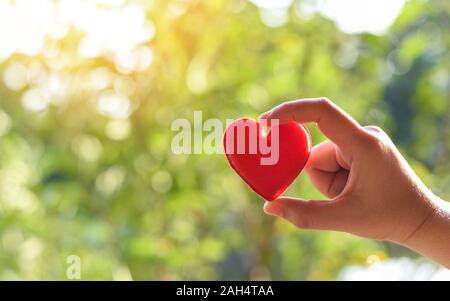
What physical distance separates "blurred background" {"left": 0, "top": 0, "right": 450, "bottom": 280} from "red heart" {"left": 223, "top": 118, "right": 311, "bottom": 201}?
0.63 metres

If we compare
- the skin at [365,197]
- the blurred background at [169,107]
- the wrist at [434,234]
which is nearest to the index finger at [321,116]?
the skin at [365,197]

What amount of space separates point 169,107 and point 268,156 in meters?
0.71

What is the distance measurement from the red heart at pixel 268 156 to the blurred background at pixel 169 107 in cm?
63

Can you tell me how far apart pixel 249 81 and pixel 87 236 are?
431mm

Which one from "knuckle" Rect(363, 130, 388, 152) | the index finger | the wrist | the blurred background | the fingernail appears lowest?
the wrist

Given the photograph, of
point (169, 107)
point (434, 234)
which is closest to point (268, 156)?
point (434, 234)

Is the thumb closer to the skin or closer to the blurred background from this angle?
the skin

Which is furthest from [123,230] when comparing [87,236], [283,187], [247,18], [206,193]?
[283,187]

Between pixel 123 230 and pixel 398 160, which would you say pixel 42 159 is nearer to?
pixel 123 230

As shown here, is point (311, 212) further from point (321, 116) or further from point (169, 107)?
point (169, 107)

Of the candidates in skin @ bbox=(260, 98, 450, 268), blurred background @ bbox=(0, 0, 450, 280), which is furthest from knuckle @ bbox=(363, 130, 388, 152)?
blurred background @ bbox=(0, 0, 450, 280)

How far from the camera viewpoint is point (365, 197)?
0.46m

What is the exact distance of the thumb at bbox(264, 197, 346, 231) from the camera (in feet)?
1.50

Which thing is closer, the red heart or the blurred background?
the red heart
